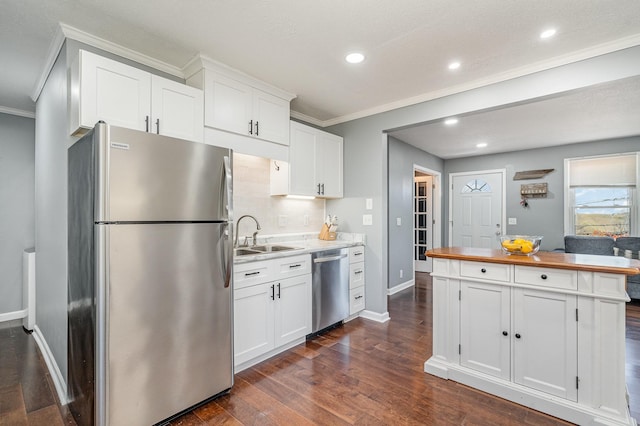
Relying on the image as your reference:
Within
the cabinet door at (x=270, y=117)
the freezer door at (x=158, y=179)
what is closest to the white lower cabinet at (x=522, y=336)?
the freezer door at (x=158, y=179)

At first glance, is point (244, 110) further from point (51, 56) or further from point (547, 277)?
point (547, 277)

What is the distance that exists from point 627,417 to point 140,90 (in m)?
3.66

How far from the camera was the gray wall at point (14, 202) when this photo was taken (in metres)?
3.56

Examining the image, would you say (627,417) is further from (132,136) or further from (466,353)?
(132,136)

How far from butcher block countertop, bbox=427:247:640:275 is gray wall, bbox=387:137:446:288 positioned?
2.49 metres

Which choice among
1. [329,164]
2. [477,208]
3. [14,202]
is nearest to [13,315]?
[14,202]

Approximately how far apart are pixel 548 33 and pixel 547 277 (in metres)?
1.70

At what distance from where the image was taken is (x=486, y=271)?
2209mm

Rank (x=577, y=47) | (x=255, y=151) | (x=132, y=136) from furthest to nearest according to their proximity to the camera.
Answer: (x=255, y=151) < (x=577, y=47) < (x=132, y=136)

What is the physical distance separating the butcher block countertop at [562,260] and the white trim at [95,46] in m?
2.74

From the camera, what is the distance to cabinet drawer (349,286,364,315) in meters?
3.55

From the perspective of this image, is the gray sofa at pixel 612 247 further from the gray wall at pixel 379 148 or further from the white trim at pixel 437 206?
the gray wall at pixel 379 148

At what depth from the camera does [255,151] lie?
114 inches

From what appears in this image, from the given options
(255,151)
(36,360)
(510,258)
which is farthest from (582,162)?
(36,360)
